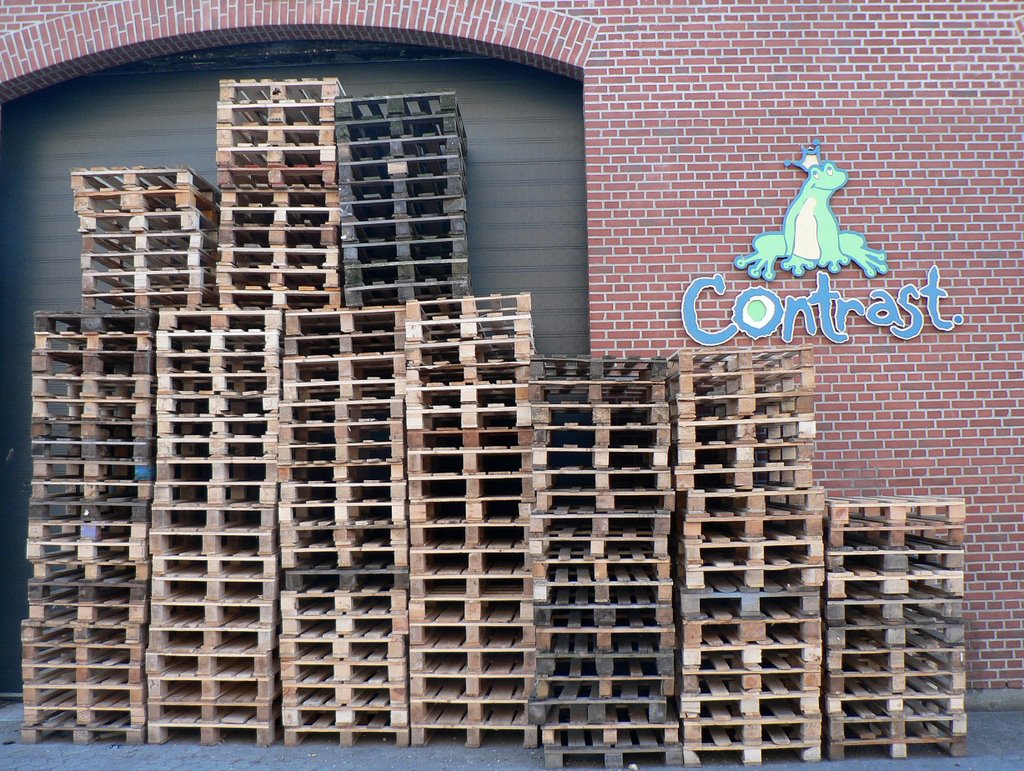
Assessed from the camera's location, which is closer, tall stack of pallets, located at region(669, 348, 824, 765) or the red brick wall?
tall stack of pallets, located at region(669, 348, 824, 765)

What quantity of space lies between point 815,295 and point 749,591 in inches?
135

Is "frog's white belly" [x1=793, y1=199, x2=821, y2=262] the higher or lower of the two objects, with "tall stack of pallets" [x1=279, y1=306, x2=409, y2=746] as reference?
higher

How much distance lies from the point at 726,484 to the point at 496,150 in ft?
15.8

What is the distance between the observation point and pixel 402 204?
21.5 feet

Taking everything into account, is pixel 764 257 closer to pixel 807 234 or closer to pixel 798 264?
A: pixel 798 264

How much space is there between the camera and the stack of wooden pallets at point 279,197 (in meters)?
6.68

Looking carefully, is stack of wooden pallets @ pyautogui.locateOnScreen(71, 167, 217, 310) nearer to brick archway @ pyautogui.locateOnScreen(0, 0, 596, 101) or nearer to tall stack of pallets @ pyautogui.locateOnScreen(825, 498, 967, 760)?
brick archway @ pyautogui.locateOnScreen(0, 0, 596, 101)

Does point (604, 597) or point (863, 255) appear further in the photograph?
point (863, 255)

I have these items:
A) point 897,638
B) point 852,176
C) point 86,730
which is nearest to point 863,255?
point 852,176

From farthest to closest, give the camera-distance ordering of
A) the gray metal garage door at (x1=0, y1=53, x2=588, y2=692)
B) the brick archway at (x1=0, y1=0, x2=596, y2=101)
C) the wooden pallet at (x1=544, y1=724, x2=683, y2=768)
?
the gray metal garage door at (x1=0, y1=53, x2=588, y2=692), the brick archway at (x1=0, y1=0, x2=596, y2=101), the wooden pallet at (x1=544, y1=724, x2=683, y2=768)

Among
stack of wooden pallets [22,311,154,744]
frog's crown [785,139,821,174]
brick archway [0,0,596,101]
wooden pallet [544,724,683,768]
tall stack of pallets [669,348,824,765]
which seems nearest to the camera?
wooden pallet [544,724,683,768]

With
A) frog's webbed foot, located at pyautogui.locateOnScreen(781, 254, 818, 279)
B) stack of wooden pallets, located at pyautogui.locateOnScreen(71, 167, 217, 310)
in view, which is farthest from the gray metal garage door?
frog's webbed foot, located at pyautogui.locateOnScreen(781, 254, 818, 279)

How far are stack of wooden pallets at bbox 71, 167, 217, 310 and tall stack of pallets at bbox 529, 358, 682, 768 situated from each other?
12.8 feet

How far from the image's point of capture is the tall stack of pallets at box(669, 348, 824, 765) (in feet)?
18.2
